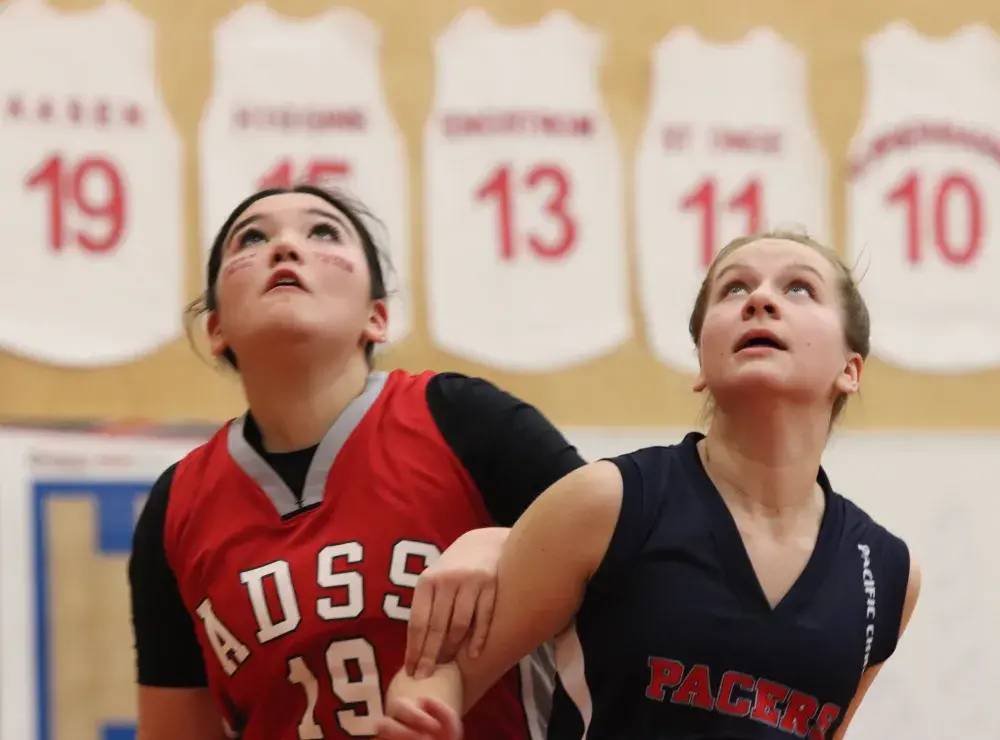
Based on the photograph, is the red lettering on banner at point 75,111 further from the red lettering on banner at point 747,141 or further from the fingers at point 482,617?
the fingers at point 482,617

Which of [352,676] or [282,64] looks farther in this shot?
[282,64]

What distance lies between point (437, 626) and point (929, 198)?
125 centimetres

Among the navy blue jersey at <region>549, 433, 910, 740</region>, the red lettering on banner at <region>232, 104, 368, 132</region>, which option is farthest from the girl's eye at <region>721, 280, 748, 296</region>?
the red lettering on banner at <region>232, 104, 368, 132</region>

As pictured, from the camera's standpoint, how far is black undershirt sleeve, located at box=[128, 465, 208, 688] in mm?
1146

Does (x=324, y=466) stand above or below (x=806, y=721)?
above

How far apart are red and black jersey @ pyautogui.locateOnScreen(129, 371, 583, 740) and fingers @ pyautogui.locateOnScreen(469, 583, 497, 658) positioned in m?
0.15

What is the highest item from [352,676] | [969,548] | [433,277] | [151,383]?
[433,277]

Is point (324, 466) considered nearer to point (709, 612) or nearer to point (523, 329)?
point (709, 612)

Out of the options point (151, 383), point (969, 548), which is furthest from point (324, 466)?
point (969, 548)

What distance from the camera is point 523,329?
1690 millimetres

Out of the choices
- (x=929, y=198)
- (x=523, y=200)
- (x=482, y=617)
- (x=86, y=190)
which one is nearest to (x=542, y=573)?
(x=482, y=617)

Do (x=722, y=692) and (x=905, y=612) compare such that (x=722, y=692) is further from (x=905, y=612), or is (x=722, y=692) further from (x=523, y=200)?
(x=523, y=200)

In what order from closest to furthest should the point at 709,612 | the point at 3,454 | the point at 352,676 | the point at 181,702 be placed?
the point at 709,612, the point at 352,676, the point at 181,702, the point at 3,454

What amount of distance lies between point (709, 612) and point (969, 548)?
105cm
